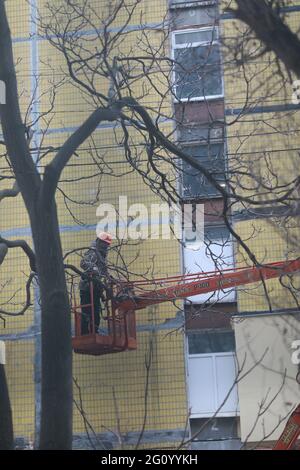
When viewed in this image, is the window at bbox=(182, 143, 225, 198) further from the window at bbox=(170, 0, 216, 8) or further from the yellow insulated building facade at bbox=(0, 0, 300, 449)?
the window at bbox=(170, 0, 216, 8)

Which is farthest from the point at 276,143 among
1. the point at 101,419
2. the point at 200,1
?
the point at 101,419

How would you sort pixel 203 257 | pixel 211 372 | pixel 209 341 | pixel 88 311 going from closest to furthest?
pixel 88 311 < pixel 211 372 < pixel 209 341 < pixel 203 257

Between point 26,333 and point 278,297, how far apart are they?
12.9ft

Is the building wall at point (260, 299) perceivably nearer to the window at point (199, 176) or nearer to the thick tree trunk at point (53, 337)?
the window at point (199, 176)

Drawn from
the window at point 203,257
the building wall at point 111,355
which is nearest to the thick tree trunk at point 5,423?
the building wall at point 111,355

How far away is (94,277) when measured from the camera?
34.0 ft

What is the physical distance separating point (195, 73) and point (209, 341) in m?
4.46

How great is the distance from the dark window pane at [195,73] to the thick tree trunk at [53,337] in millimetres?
2029

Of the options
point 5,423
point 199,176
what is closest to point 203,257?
point 199,176

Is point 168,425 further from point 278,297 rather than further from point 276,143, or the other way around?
point 276,143

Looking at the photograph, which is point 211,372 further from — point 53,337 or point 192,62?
point 53,337

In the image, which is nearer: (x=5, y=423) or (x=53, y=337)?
(x=5, y=423)

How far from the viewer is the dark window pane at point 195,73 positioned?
923 cm
